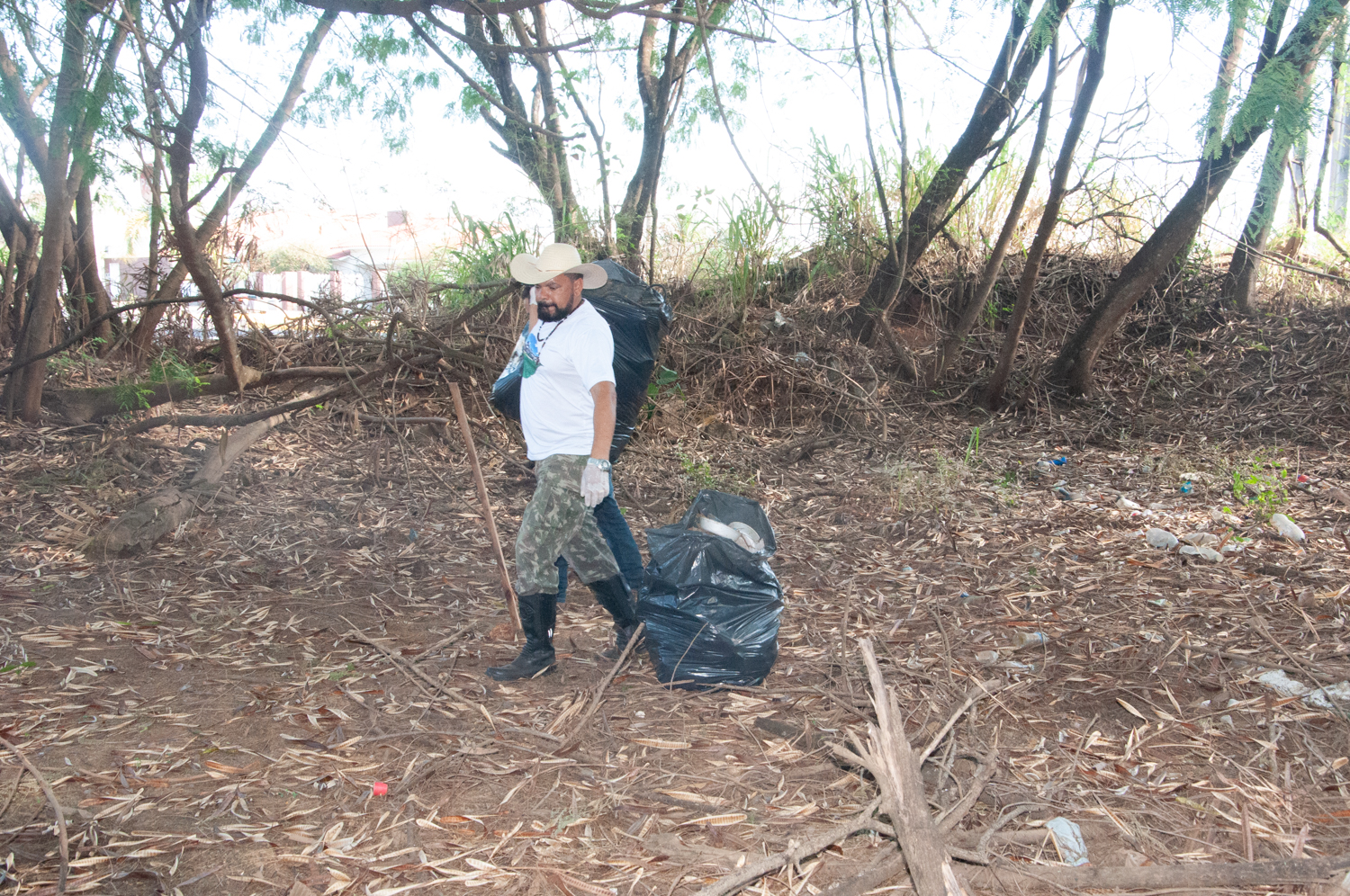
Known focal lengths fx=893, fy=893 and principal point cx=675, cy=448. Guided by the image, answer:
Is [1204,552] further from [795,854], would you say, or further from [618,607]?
[795,854]

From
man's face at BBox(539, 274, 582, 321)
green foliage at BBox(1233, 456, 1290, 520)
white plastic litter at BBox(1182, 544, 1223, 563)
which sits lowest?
white plastic litter at BBox(1182, 544, 1223, 563)

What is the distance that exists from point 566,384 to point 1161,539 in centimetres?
321

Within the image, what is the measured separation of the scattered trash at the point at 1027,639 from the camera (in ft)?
11.3

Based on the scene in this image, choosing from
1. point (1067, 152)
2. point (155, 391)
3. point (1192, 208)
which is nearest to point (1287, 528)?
point (1067, 152)

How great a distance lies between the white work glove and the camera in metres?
3.06

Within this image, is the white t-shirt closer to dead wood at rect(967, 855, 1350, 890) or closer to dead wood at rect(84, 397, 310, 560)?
dead wood at rect(967, 855, 1350, 890)

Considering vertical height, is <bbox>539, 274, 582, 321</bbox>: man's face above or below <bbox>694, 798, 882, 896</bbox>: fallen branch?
above

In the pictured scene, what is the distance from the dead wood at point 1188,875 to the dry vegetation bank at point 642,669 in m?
0.05

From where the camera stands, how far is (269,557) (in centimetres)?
445

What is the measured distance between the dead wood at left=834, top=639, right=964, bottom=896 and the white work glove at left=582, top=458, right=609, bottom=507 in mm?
1067

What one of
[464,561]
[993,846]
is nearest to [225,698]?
[464,561]

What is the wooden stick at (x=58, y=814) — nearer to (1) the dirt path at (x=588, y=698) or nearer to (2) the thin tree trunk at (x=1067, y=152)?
(1) the dirt path at (x=588, y=698)

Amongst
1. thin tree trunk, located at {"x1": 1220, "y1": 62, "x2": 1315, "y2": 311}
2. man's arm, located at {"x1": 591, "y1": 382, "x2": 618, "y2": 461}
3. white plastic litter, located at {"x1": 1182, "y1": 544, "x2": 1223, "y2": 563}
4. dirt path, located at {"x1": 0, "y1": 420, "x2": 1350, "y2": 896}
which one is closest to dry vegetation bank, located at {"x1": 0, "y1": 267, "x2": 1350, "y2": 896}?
dirt path, located at {"x1": 0, "y1": 420, "x2": 1350, "y2": 896}

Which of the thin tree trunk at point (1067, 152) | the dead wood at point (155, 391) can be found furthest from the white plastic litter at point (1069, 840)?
the thin tree trunk at point (1067, 152)
